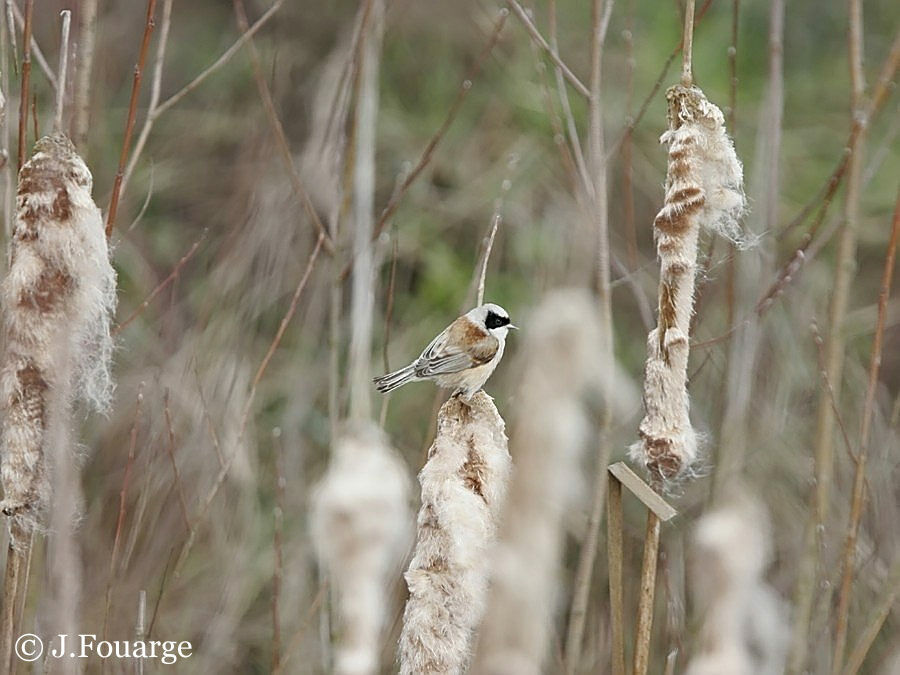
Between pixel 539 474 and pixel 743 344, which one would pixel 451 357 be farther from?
pixel 539 474

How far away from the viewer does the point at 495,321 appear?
1.62m

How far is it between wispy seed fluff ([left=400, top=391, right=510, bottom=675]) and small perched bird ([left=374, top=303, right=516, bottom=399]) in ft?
1.04

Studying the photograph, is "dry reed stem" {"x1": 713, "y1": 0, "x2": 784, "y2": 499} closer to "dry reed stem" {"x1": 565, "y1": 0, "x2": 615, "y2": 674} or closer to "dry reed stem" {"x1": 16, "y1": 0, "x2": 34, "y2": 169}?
"dry reed stem" {"x1": 565, "y1": 0, "x2": 615, "y2": 674}

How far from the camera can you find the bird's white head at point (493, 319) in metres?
1.54

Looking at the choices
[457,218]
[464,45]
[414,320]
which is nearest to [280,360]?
[414,320]

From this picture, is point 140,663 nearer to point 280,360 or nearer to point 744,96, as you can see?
point 280,360

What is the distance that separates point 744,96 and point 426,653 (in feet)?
10.7

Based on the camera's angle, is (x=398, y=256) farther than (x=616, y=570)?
Yes

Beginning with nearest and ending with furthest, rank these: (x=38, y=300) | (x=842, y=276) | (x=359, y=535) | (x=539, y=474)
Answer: (x=539, y=474) < (x=359, y=535) < (x=38, y=300) < (x=842, y=276)

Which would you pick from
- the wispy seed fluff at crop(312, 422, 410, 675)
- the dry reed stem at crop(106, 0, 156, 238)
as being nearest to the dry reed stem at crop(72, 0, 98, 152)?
the dry reed stem at crop(106, 0, 156, 238)

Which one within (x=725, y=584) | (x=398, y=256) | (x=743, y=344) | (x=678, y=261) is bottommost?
(x=725, y=584)

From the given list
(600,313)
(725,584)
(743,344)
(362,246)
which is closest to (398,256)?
(743,344)

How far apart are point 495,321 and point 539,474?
1.00m

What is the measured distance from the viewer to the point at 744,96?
3.96 metres
